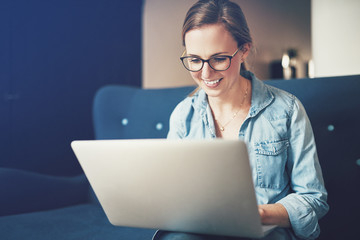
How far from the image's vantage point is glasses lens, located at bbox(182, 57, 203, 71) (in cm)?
83

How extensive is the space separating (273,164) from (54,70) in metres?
1.16

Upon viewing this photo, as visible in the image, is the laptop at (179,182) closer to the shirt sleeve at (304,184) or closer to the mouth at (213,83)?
the shirt sleeve at (304,184)

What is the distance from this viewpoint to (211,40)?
813mm

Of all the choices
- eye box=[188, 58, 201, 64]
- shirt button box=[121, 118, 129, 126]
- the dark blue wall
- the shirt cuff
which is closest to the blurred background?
the dark blue wall

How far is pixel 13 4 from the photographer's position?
58.1 inches

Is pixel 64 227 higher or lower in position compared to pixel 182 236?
lower

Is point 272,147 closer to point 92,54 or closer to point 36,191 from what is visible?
point 36,191

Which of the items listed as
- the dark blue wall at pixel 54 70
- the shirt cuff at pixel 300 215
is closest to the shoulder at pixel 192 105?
the shirt cuff at pixel 300 215

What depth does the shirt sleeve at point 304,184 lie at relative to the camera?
0.77 m

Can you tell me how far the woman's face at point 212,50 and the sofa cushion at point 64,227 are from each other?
49cm

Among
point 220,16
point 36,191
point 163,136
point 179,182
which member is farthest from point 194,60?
point 36,191

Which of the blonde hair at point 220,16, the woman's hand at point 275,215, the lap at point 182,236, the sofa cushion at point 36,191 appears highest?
the blonde hair at point 220,16

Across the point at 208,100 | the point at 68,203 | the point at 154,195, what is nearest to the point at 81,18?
the point at 68,203

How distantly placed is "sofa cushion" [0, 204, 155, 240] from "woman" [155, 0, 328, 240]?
1.20 ft
